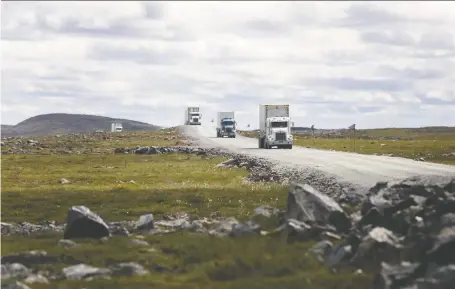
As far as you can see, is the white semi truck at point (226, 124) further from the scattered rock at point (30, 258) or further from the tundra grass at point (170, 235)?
the scattered rock at point (30, 258)

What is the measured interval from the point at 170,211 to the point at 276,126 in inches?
2522

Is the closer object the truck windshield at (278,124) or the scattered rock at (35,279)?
the scattered rock at (35,279)

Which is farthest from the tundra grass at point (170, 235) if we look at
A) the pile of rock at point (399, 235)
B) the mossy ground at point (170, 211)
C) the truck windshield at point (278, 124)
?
the truck windshield at point (278, 124)

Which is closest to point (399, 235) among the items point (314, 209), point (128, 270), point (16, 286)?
point (314, 209)

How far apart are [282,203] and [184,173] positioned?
2568cm

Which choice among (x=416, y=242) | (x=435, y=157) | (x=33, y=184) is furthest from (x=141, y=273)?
(x=435, y=157)

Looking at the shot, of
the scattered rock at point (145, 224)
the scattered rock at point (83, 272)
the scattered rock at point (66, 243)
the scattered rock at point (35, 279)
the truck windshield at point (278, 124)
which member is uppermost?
the truck windshield at point (278, 124)

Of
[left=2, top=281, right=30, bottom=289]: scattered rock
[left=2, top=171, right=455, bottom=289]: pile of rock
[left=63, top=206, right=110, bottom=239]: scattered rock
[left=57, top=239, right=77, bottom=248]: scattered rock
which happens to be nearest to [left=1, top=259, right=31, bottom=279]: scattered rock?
[left=2, top=171, right=455, bottom=289]: pile of rock

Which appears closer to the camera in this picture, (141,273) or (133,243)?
(141,273)

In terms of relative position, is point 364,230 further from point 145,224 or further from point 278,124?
point 278,124

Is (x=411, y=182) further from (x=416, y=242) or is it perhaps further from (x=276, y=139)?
(x=276, y=139)

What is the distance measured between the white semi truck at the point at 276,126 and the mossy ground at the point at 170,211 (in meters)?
28.3

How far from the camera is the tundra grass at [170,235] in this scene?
2025cm

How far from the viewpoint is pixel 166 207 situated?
3750cm
